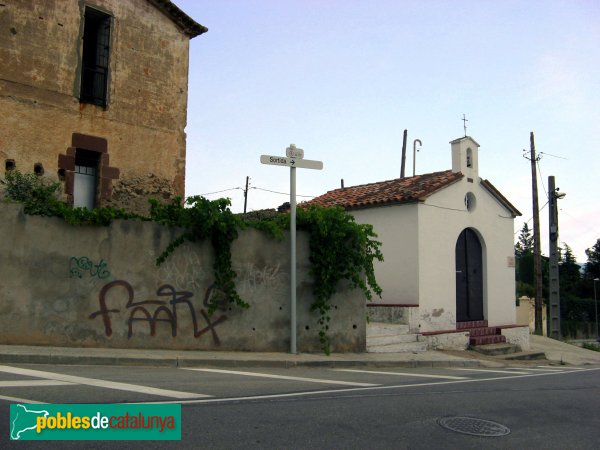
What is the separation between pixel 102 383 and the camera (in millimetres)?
7102

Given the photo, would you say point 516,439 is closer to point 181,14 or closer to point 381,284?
point 381,284

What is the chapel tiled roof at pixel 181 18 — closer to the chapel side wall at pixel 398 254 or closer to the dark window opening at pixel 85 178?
the dark window opening at pixel 85 178

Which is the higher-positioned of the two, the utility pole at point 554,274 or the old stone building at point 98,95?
the old stone building at point 98,95

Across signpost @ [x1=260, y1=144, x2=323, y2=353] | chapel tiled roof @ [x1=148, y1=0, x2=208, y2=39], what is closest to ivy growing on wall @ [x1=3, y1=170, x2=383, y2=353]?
signpost @ [x1=260, y1=144, x2=323, y2=353]

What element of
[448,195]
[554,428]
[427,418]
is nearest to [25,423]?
[427,418]

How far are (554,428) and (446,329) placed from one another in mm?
9811

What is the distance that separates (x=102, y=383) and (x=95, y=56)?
11001 millimetres

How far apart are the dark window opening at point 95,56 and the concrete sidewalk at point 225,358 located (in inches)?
313

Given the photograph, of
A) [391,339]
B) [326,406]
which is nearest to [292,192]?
[391,339]

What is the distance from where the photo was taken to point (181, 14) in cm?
1669

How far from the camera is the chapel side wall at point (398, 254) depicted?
608 inches

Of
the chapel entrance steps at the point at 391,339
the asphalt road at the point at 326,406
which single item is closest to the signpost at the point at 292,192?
the asphalt road at the point at 326,406

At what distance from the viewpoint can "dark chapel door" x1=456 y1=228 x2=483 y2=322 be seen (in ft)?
55.2

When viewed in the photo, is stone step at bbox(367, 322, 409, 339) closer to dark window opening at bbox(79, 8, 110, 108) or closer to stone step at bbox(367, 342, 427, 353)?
stone step at bbox(367, 342, 427, 353)
